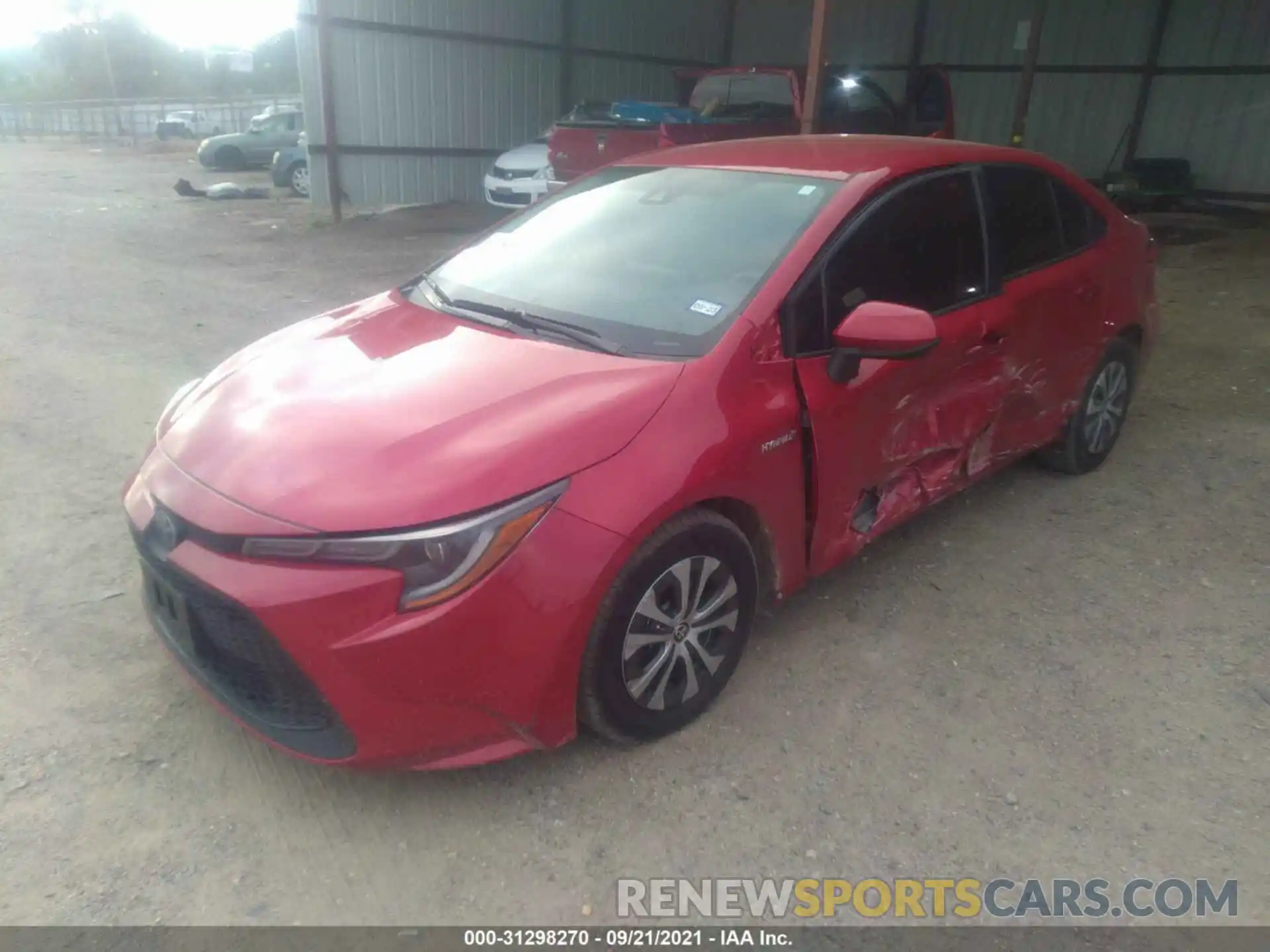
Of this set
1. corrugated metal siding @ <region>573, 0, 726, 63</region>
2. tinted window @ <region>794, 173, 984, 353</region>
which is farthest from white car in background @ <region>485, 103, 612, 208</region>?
tinted window @ <region>794, 173, 984, 353</region>

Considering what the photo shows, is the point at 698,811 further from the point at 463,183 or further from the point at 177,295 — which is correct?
the point at 463,183

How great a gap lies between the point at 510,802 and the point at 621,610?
610 millimetres

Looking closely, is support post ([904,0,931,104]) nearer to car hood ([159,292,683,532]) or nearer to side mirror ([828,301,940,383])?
side mirror ([828,301,940,383])

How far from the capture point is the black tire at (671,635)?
7.66 ft

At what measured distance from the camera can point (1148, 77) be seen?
1445 centimetres

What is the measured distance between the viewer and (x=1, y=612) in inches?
124

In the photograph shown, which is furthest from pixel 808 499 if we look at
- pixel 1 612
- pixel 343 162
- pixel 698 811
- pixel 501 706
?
pixel 343 162

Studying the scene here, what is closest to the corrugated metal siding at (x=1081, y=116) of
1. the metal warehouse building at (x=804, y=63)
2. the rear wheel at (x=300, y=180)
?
the metal warehouse building at (x=804, y=63)

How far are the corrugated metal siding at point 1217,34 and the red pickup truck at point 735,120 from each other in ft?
18.8

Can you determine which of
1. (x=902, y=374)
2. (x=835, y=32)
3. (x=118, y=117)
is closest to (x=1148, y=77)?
(x=835, y=32)

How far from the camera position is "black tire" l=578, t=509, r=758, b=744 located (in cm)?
233

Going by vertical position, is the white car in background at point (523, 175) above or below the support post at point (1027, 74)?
below

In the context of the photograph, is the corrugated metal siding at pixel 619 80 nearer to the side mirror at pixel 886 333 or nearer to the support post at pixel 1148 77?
the support post at pixel 1148 77

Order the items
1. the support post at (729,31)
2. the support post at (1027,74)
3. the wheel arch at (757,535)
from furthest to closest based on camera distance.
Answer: the support post at (729,31) < the support post at (1027,74) < the wheel arch at (757,535)
